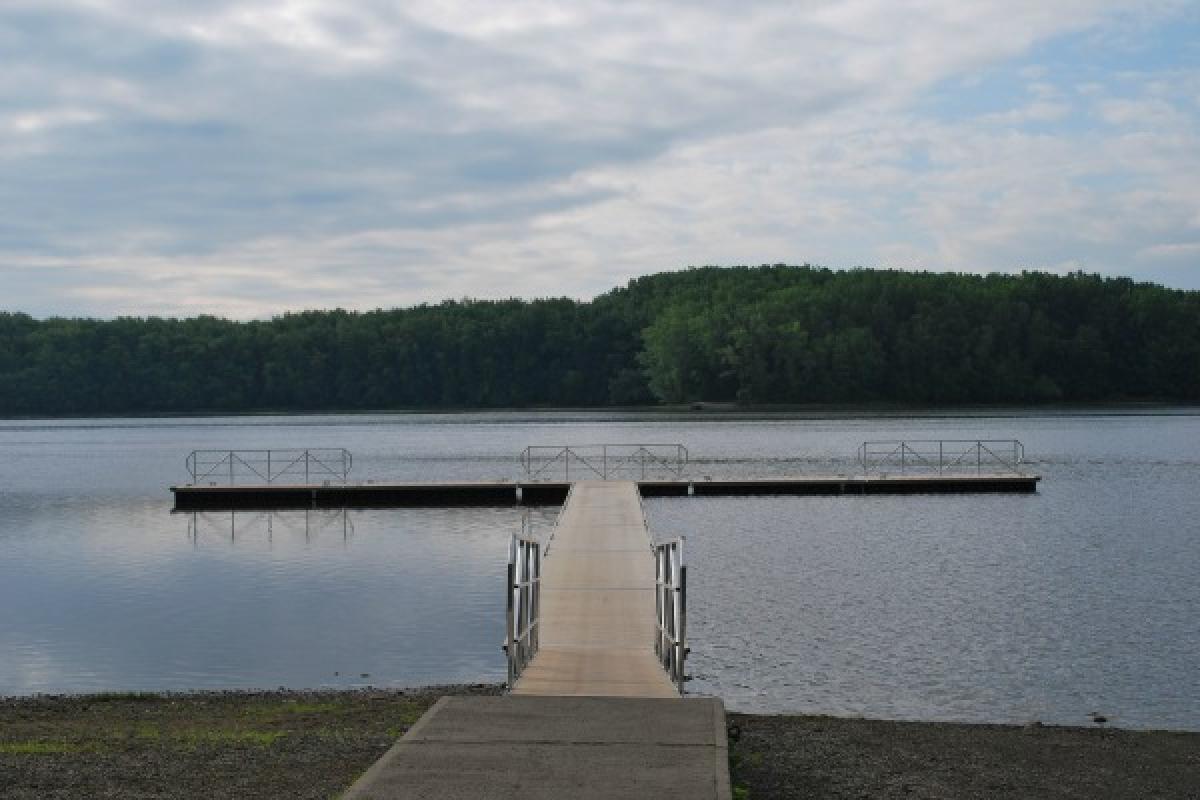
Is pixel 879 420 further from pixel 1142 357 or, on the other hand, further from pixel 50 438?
pixel 50 438

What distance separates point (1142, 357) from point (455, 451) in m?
75.9

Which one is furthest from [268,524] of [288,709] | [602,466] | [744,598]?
[602,466]

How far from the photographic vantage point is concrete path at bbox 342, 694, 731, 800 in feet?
24.2

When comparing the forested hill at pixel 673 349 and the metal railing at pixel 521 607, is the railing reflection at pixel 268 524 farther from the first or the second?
the forested hill at pixel 673 349

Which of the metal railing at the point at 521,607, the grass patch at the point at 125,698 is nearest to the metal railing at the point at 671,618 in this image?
the metal railing at the point at 521,607

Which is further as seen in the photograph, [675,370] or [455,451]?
[675,370]

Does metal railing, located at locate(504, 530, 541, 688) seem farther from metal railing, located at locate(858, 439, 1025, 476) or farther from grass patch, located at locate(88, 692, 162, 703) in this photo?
metal railing, located at locate(858, 439, 1025, 476)

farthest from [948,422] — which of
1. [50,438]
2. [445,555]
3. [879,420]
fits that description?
[445,555]

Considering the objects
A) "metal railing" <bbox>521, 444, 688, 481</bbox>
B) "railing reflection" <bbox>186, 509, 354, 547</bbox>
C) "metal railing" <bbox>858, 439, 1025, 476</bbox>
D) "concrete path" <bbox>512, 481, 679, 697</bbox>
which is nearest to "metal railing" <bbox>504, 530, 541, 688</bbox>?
"concrete path" <bbox>512, 481, 679, 697</bbox>

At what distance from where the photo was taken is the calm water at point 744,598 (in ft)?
49.8

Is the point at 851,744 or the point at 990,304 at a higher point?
the point at 990,304

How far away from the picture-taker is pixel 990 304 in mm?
117750

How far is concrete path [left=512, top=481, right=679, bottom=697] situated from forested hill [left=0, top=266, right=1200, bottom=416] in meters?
93.2

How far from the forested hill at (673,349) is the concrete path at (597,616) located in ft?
306
